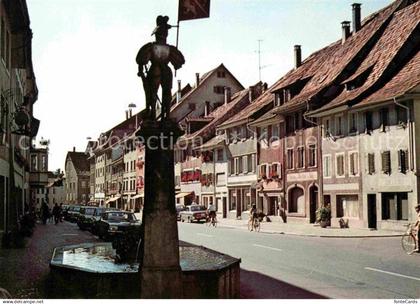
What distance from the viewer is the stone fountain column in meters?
8.41

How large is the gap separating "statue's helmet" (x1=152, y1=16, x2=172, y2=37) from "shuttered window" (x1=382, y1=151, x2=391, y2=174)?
80.4 ft

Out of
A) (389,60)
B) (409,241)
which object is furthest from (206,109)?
(409,241)

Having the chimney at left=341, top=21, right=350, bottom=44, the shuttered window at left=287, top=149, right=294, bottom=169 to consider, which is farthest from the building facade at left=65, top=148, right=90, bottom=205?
the chimney at left=341, top=21, right=350, bottom=44

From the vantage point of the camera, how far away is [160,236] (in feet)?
27.6

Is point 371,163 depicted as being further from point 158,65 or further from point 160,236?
point 160,236

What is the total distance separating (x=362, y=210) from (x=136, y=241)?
2341 centimetres

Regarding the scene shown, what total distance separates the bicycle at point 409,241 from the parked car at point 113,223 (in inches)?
377

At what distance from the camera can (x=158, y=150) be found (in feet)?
28.2

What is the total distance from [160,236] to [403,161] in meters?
24.0

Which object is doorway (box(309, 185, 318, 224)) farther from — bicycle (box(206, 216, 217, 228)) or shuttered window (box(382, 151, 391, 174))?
shuttered window (box(382, 151, 391, 174))

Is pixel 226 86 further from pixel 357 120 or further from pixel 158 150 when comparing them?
pixel 158 150

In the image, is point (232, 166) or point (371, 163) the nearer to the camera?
point (371, 163)

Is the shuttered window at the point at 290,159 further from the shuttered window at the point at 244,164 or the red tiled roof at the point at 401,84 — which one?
the red tiled roof at the point at 401,84

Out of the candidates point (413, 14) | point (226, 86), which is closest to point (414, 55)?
point (413, 14)
